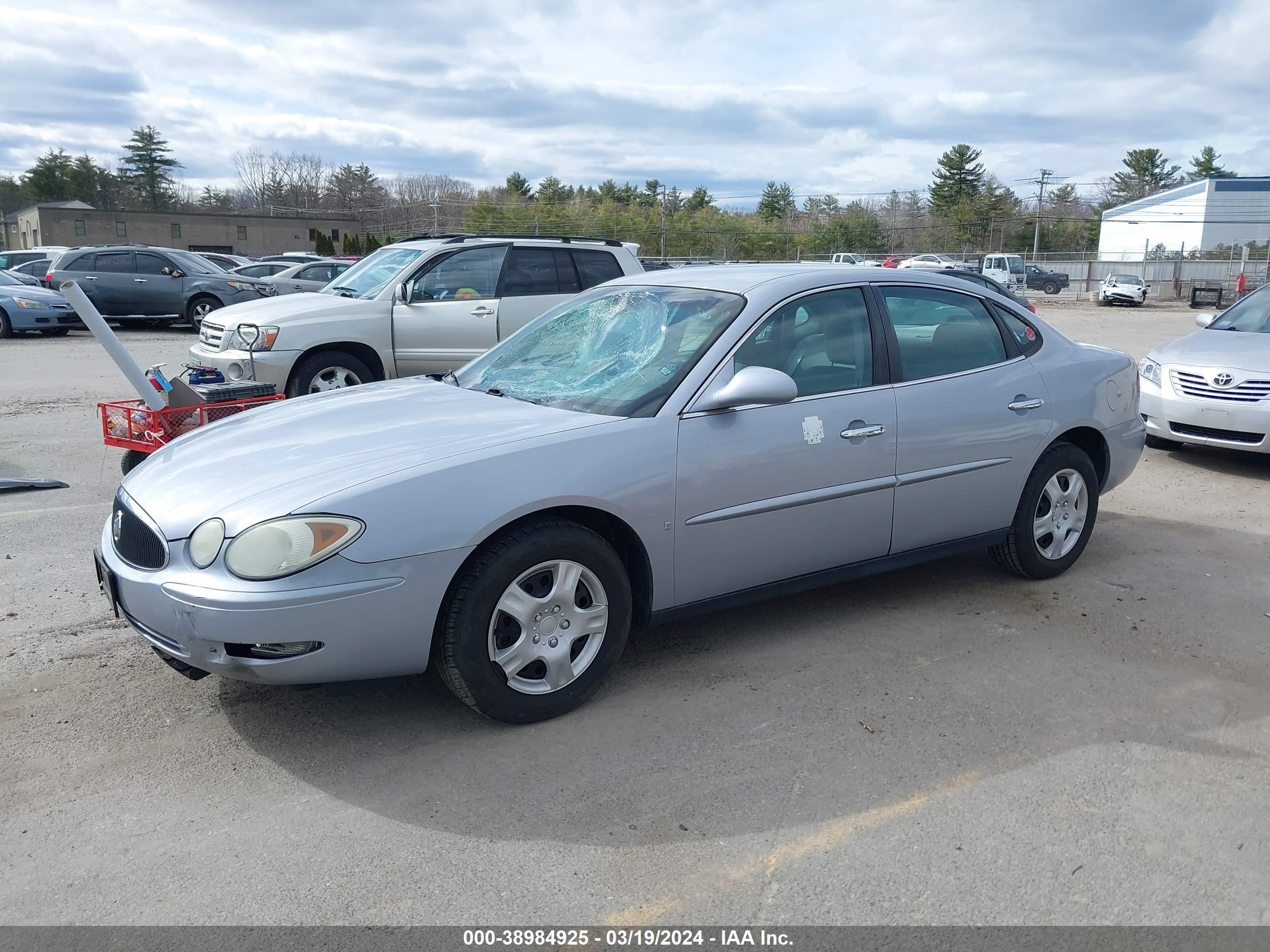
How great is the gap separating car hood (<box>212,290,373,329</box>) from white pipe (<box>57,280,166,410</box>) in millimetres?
2449

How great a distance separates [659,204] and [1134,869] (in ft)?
224

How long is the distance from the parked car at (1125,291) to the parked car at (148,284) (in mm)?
34031

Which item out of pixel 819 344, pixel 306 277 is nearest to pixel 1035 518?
pixel 819 344

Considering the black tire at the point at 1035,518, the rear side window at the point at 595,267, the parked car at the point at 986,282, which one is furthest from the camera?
the rear side window at the point at 595,267

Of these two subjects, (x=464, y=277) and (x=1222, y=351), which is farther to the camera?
(x=464, y=277)

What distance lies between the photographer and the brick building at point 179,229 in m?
71.9

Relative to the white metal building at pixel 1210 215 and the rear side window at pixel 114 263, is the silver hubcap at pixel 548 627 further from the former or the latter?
the white metal building at pixel 1210 215

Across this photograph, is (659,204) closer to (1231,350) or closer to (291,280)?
(291,280)

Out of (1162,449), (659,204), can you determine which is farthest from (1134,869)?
(659,204)

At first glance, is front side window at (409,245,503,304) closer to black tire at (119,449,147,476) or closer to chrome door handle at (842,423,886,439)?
black tire at (119,449,147,476)

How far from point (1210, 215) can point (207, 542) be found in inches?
2876

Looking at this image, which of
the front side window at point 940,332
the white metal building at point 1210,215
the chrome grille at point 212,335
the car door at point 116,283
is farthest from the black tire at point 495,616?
the white metal building at point 1210,215

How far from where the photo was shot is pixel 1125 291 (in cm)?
4041

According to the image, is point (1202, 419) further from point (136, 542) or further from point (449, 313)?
point (136, 542)
